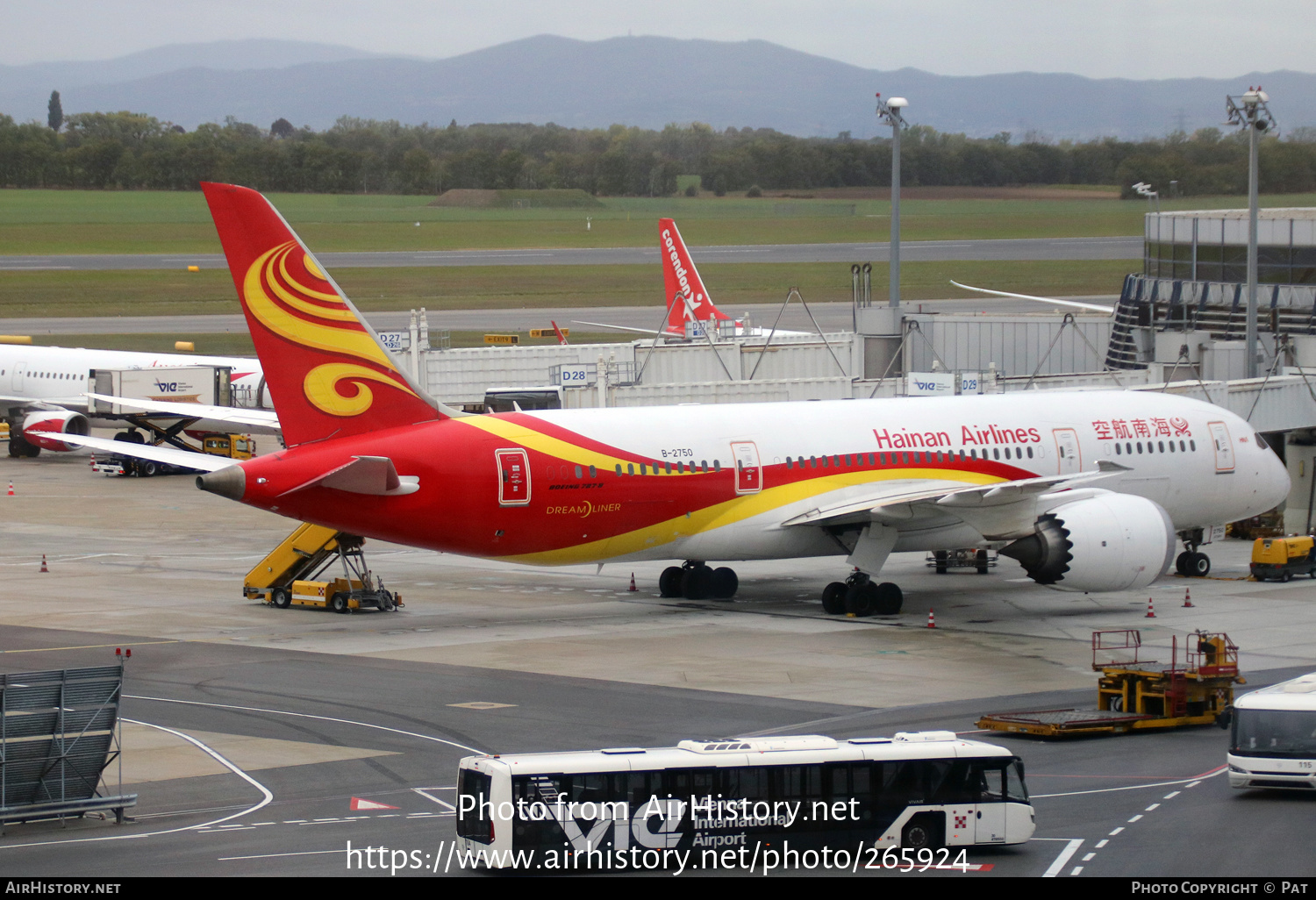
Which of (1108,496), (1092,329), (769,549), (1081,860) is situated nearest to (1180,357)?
(1092,329)

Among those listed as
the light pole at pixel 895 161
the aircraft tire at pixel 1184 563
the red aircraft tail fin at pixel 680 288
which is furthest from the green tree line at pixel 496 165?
the aircraft tire at pixel 1184 563

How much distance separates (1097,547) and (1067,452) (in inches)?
186

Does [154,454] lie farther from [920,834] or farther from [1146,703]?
[920,834]

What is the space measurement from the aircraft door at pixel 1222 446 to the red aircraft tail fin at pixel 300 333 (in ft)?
71.0

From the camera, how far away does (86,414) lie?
67438mm

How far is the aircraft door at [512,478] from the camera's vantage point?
34.0 metres

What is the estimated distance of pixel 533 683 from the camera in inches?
1150

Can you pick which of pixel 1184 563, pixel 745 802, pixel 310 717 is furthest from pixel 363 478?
pixel 1184 563

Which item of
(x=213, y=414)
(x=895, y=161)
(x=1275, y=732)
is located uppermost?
(x=895, y=161)

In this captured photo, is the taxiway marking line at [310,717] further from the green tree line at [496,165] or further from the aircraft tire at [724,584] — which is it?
the green tree line at [496,165]

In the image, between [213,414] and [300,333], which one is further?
[213,414]

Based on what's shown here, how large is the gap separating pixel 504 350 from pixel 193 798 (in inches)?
1489

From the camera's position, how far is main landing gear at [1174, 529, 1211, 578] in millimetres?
42625

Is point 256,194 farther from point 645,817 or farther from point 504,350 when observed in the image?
point 504,350
